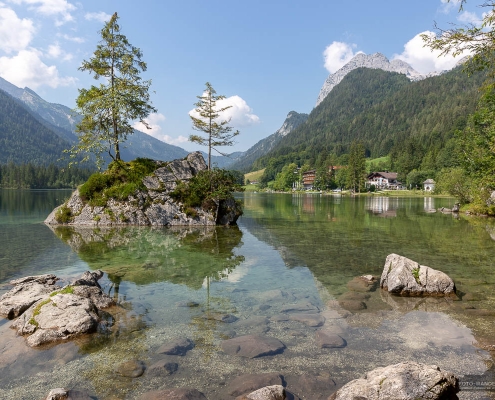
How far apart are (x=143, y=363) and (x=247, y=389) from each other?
296 cm

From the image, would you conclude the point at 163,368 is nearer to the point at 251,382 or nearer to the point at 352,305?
the point at 251,382

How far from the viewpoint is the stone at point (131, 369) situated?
8047 millimetres

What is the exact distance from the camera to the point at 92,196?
38.0m

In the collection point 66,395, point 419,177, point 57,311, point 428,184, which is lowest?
point 66,395

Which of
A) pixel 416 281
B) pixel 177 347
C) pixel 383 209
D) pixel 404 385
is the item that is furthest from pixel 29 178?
pixel 404 385

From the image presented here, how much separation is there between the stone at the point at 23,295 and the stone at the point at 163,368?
684 cm

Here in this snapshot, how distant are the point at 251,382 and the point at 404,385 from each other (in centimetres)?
329

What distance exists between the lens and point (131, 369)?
8.27 metres

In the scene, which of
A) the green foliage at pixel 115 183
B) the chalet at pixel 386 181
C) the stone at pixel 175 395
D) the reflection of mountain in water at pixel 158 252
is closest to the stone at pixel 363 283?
the reflection of mountain in water at pixel 158 252

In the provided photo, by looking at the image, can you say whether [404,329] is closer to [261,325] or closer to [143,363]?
[261,325]

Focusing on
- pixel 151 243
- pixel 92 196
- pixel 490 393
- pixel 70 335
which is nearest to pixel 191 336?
pixel 70 335

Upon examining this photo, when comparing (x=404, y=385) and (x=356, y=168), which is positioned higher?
(x=356, y=168)

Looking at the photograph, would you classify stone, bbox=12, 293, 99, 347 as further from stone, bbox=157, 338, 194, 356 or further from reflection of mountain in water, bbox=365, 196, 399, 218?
reflection of mountain in water, bbox=365, 196, 399, 218

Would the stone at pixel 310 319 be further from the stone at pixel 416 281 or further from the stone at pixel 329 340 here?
the stone at pixel 416 281
